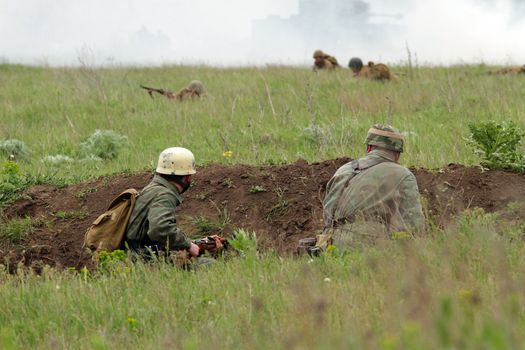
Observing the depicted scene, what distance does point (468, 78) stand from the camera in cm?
1928

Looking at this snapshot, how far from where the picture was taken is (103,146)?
13.7 metres

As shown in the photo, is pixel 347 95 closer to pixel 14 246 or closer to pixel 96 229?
pixel 14 246

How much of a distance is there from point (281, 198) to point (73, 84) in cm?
1146

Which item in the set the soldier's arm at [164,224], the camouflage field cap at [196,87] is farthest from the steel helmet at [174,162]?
the camouflage field cap at [196,87]

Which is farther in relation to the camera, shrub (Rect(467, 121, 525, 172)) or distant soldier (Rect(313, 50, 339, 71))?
distant soldier (Rect(313, 50, 339, 71))

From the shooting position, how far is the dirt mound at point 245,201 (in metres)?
9.36

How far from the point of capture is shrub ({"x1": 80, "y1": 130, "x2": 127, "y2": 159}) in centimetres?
1362

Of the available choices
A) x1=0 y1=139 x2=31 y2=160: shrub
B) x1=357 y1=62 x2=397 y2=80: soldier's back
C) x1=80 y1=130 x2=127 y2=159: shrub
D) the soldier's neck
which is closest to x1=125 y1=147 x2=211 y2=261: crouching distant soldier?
the soldier's neck

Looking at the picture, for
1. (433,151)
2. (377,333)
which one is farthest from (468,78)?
(377,333)

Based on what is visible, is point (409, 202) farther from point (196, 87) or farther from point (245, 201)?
point (196, 87)

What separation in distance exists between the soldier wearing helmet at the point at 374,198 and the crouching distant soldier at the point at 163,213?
47.3 inches

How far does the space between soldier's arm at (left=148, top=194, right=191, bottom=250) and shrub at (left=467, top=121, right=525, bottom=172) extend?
137 inches

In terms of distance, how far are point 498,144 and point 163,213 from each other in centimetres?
389

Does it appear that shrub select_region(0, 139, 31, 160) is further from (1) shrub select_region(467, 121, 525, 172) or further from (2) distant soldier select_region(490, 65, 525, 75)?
(2) distant soldier select_region(490, 65, 525, 75)
